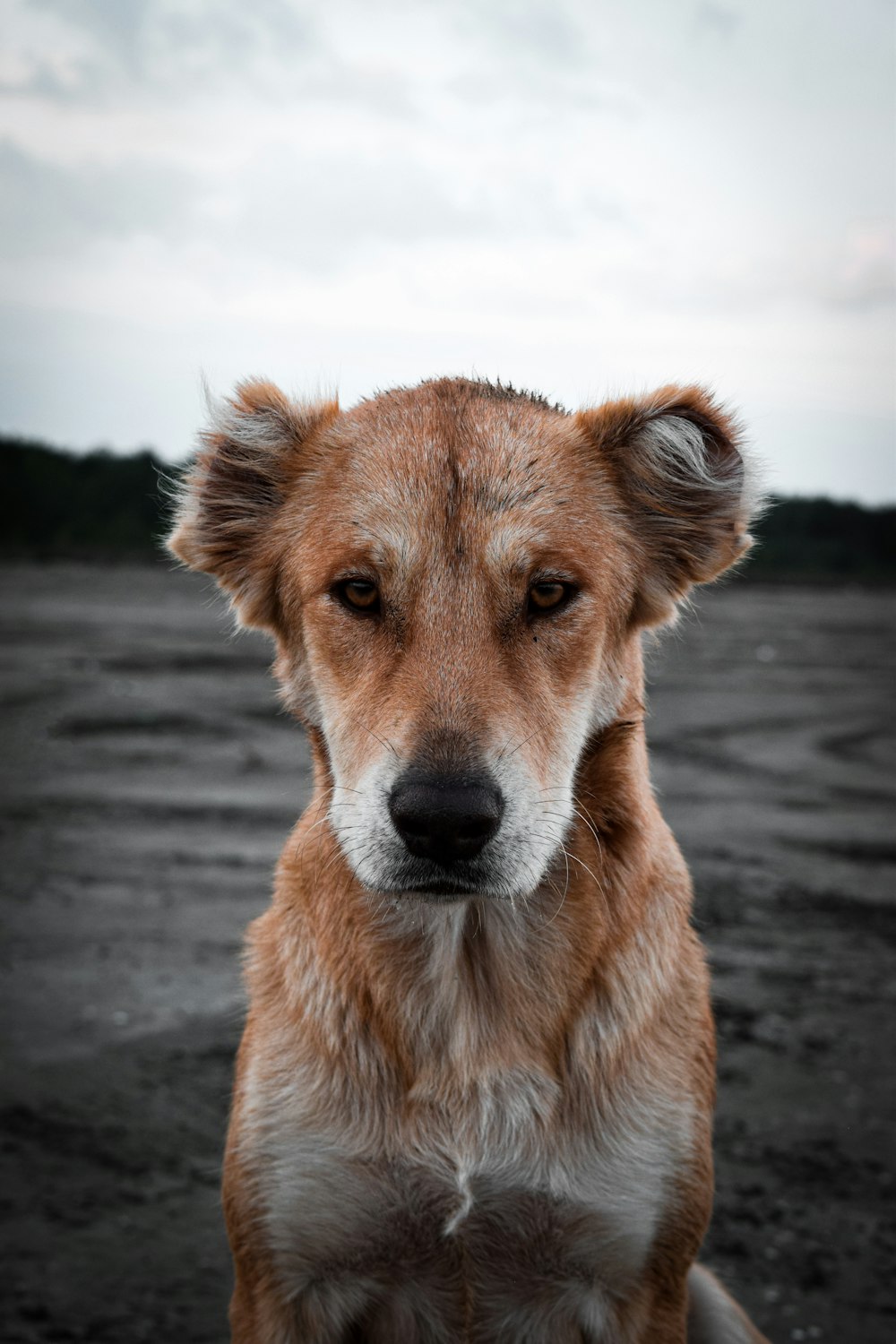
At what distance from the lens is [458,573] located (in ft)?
10.2

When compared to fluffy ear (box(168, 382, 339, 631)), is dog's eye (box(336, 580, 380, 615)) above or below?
below

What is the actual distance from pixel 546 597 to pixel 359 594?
45 centimetres

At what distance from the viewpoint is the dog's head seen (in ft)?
9.45

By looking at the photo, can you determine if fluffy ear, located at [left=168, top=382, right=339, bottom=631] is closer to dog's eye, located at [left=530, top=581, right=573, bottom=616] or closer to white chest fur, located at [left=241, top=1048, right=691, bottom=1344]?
dog's eye, located at [left=530, top=581, right=573, bottom=616]

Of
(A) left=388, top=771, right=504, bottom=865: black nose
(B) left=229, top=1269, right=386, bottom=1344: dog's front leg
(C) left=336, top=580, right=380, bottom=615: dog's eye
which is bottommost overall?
(B) left=229, top=1269, right=386, bottom=1344: dog's front leg

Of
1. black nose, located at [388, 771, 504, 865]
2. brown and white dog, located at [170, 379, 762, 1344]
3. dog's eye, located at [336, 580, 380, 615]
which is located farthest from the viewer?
dog's eye, located at [336, 580, 380, 615]

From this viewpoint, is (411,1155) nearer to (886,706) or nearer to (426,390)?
(426,390)

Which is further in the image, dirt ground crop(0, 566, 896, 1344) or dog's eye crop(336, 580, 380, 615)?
dirt ground crop(0, 566, 896, 1344)

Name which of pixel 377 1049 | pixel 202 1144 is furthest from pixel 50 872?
pixel 377 1049

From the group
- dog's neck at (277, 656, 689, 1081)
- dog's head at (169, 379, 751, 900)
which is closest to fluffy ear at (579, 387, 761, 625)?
dog's head at (169, 379, 751, 900)

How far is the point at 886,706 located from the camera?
18125mm

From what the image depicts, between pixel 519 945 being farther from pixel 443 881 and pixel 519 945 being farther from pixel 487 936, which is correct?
pixel 443 881

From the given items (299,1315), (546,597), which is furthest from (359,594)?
(299,1315)

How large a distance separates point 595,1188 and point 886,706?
1601 centimetres
